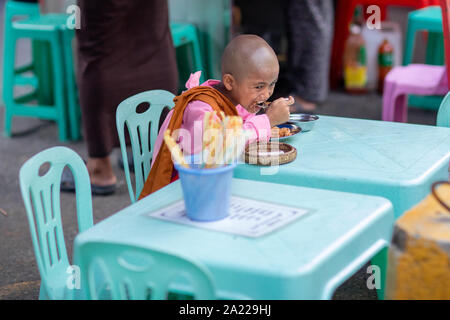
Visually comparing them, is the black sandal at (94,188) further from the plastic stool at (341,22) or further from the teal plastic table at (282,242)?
the plastic stool at (341,22)

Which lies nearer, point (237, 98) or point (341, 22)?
point (237, 98)

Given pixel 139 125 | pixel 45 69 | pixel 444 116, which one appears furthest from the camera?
pixel 45 69

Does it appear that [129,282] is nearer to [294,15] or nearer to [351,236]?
[351,236]

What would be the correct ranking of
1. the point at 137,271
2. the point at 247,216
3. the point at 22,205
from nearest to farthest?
the point at 137,271 → the point at 247,216 → the point at 22,205

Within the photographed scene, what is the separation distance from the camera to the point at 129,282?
4.49ft

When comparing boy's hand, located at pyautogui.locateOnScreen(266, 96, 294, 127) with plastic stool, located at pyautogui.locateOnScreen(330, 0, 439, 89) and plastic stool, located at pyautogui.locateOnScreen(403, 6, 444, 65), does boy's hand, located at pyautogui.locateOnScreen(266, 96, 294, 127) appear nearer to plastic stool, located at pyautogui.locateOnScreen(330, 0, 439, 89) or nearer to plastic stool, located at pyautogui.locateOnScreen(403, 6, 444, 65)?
plastic stool, located at pyautogui.locateOnScreen(403, 6, 444, 65)

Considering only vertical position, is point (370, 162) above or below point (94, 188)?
above

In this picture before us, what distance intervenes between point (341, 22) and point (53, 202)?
4096 millimetres

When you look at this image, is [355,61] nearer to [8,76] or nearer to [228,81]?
[8,76]

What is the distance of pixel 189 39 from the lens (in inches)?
175

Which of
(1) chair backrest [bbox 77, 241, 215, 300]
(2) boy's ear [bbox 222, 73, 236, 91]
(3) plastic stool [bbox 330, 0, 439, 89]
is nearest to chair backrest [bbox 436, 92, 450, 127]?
(2) boy's ear [bbox 222, 73, 236, 91]

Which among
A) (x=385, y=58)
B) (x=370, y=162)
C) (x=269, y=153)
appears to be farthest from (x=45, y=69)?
(x=370, y=162)

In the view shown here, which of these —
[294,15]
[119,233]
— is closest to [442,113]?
[119,233]

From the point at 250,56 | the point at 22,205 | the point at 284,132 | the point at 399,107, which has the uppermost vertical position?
the point at 250,56
